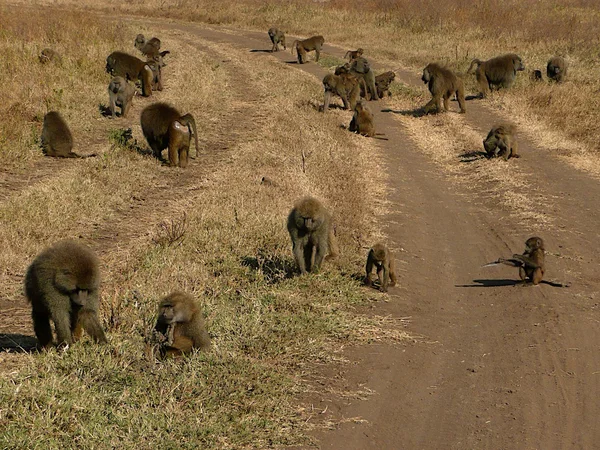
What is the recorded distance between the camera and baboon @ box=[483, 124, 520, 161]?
15.6 metres

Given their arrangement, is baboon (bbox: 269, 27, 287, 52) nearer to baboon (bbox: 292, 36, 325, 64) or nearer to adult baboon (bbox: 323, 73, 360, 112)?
baboon (bbox: 292, 36, 325, 64)

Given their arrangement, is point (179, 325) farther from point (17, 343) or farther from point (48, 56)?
point (48, 56)

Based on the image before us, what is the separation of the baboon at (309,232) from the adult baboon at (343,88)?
10.8 meters

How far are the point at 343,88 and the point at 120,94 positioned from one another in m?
5.87

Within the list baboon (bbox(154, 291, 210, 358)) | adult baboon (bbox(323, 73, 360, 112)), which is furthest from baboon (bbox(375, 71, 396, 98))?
baboon (bbox(154, 291, 210, 358))

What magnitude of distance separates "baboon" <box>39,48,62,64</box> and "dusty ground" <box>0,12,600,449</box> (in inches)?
294

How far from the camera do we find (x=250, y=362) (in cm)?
673

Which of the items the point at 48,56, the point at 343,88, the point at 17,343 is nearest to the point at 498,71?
the point at 343,88

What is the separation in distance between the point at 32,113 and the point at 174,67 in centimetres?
881

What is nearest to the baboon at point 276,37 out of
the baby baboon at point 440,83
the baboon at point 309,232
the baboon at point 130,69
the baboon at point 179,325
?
the baby baboon at point 440,83

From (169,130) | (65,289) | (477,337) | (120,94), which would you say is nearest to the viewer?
(65,289)

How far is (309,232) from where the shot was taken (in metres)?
8.65

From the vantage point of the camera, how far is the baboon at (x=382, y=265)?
28.4 feet

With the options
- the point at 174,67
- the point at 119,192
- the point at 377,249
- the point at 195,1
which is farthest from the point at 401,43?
the point at 377,249
